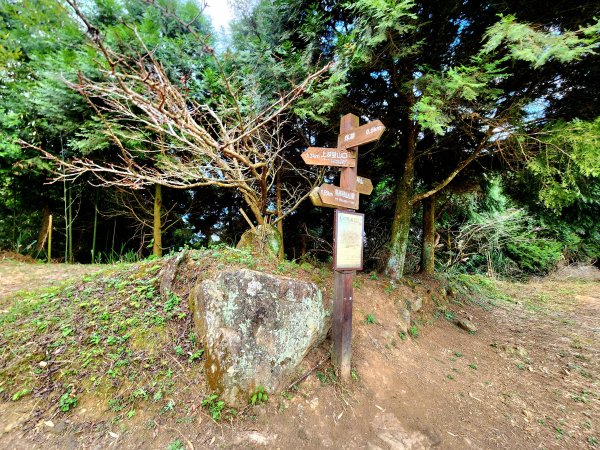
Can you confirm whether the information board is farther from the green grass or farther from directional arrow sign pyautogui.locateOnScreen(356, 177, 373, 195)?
the green grass

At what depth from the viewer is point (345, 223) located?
2773 millimetres

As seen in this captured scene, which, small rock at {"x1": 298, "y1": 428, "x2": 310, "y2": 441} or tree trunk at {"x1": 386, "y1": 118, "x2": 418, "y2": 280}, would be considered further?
tree trunk at {"x1": 386, "y1": 118, "x2": 418, "y2": 280}

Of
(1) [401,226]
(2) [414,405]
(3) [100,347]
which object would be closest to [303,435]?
(2) [414,405]

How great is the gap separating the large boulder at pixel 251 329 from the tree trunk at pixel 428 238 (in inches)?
167

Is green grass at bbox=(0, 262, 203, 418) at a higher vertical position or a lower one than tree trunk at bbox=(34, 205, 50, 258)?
lower

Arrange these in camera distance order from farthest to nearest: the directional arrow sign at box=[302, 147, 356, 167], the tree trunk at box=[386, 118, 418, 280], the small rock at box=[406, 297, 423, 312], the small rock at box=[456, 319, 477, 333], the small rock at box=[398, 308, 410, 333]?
the tree trunk at box=[386, 118, 418, 280], the small rock at box=[456, 319, 477, 333], the small rock at box=[406, 297, 423, 312], the small rock at box=[398, 308, 410, 333], the directional arrow sign at box=[302, 147, 356, 167]

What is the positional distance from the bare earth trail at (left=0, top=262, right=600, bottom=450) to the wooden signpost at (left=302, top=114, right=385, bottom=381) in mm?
341

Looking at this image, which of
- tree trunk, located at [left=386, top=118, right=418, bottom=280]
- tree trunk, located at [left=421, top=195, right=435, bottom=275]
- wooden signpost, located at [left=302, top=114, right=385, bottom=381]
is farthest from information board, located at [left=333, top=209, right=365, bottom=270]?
tree trunk, located at [left=421, top=195, right=435, bottom=275]

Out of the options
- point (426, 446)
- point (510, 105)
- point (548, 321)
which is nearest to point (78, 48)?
point (510, 105)

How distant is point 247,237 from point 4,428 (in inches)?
Answer: 127

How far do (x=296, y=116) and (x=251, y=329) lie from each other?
13.5ft

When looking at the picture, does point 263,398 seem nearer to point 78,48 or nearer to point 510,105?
point 510,105

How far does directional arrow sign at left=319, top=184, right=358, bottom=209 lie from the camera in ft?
8.57

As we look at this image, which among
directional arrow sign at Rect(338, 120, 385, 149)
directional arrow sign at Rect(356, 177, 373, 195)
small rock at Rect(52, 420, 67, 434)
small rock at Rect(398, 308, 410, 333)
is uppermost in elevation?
directional arrow sign at Rect(338, 120, 385, 149)
